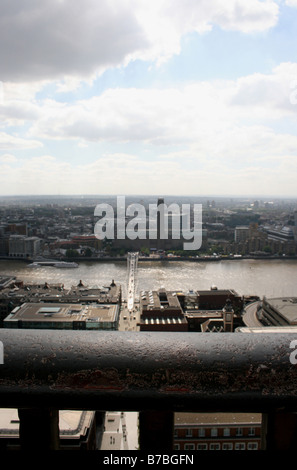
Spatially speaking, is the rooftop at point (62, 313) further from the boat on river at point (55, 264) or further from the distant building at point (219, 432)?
the boat on river at point (55, 264)

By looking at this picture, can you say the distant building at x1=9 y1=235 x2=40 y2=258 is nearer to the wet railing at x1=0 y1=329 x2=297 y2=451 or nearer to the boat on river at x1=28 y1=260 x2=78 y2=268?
the boat on river at x1=28 y1=260 x2=78 y2=268

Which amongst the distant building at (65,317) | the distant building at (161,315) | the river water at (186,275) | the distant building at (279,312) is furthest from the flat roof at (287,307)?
the distant building at (65,317)

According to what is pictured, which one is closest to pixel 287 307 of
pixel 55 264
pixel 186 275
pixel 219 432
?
pixel 186 275

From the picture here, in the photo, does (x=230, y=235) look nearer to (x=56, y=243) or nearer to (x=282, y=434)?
(x=56, y=243)

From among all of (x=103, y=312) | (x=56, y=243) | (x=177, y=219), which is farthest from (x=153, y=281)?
(x=177, y=219)

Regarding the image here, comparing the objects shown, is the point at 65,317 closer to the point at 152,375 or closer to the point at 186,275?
the point at 152,375
